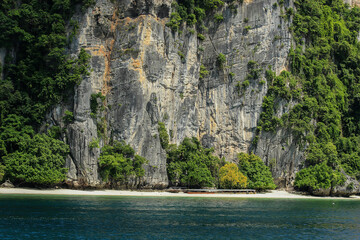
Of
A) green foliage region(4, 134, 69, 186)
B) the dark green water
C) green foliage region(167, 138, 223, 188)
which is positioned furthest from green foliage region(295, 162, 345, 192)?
green foliage region(4, 134, 69, 186)

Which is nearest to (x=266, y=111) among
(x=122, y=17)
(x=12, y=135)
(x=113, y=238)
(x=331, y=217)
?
(x=122, y=17)

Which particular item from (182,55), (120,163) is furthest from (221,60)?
(120,163)

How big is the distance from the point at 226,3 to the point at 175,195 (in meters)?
33.9

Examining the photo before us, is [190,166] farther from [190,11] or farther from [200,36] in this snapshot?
[190,11]

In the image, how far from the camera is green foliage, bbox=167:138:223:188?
57531 mm

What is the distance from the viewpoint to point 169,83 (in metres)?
62.2

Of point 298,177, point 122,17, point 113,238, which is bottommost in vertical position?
point 113,238

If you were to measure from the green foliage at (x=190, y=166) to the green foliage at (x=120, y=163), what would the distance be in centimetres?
487

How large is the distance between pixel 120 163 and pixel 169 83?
1500 cm

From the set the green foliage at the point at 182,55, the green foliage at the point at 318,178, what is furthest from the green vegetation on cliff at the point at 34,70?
the green foliage at the point at 318,178

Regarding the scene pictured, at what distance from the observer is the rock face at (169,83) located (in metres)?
56.1

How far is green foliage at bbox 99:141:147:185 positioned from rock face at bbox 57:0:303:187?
45.4 inches

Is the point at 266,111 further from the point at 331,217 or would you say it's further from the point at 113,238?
the point at 113,238

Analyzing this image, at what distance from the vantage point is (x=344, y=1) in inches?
3514
